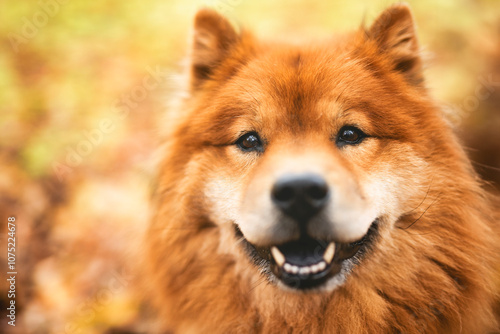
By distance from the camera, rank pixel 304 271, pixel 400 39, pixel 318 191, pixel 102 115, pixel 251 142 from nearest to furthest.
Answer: pixel 318 191, pixel 304 271, pixel 251 142, pixel 400 39, pixel 102 115

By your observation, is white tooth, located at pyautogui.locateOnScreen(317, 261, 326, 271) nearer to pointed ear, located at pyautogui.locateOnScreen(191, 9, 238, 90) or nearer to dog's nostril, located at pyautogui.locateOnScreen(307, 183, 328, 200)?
dog's nostril, located at pyautogui.locateOnScreen(307, 183, 328, 200)

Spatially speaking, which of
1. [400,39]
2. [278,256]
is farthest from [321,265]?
[400,39]

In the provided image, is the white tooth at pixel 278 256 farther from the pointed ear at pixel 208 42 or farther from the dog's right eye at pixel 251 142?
the pointed ear at pixel 208 42

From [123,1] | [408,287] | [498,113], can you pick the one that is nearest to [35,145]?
[123,1]

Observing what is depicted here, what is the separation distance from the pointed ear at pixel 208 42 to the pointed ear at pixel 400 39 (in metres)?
1.12

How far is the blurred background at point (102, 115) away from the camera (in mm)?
4262

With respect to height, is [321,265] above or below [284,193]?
below

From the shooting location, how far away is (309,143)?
2.73m

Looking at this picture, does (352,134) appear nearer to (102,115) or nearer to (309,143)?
(309,143)

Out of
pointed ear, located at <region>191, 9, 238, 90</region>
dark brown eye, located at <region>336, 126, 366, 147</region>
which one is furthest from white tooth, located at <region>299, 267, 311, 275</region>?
pointed ear, located at <region>191, 9, 238, 90</region>

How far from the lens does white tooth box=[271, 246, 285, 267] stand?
2.61 meters

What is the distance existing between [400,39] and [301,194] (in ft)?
5.21

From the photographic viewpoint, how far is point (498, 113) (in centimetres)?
482

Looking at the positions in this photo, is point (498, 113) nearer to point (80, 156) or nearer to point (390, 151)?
point (390, 151)
